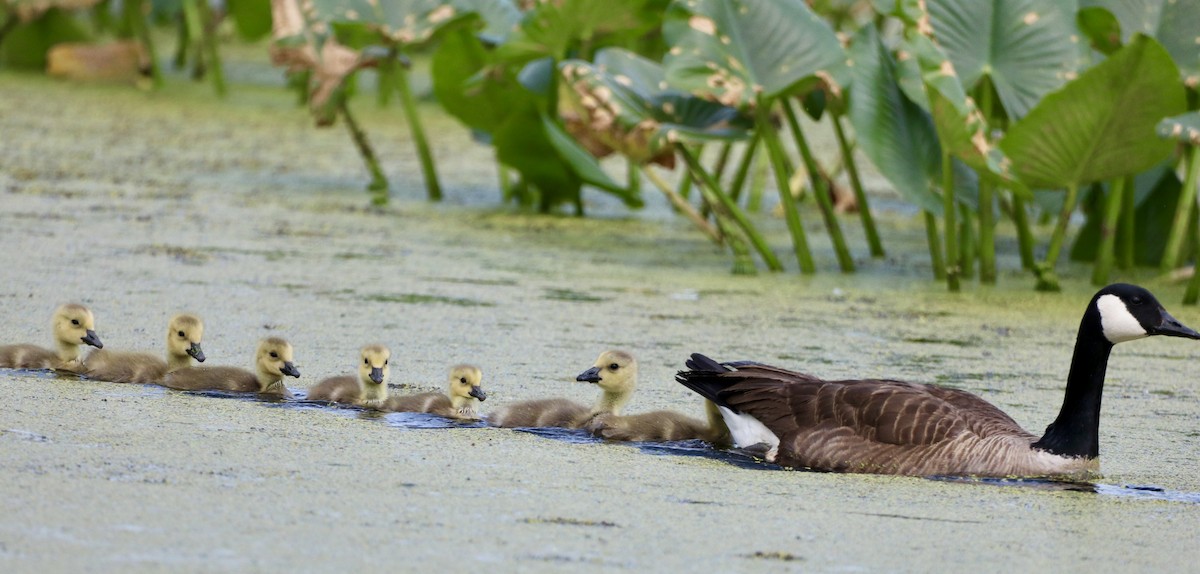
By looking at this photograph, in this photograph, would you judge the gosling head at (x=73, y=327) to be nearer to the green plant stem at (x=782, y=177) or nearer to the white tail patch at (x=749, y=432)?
the white tail patch at (x=749, y=432)

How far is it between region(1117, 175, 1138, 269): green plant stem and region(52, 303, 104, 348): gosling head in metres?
4.61

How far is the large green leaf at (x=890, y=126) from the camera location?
690cm

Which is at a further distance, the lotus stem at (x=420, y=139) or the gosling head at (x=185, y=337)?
the lotus stem at (x=420, y=139)

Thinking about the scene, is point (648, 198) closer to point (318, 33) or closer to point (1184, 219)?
point (318, 33)

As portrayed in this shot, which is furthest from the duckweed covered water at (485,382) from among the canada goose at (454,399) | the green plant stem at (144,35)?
the green plant stem at (144,35)

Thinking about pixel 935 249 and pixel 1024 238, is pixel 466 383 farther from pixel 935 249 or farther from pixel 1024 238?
pixel 1024 238

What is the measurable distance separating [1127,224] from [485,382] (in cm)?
377

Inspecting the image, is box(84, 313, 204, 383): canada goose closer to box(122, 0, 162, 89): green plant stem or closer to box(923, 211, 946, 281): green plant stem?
box(923, 211, 946, 281): green plant stem

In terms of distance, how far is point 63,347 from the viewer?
4.91 m

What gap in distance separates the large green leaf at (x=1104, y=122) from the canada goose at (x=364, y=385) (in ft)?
9.64

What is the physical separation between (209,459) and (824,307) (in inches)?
127

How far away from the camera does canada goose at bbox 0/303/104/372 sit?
4852 mm

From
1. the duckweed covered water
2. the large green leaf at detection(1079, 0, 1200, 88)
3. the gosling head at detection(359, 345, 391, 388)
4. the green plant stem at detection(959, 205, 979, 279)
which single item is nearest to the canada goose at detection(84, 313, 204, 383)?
the duckweed covered water

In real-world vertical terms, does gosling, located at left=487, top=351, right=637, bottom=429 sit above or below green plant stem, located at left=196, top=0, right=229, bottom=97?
below
